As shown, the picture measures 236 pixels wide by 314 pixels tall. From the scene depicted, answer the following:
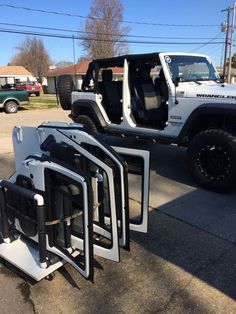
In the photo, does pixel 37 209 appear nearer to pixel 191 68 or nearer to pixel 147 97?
pixel 147 97

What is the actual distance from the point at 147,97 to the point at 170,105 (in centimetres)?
83

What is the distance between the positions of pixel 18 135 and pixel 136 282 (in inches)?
71.7

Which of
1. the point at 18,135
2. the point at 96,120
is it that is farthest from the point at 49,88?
the point at 18,135

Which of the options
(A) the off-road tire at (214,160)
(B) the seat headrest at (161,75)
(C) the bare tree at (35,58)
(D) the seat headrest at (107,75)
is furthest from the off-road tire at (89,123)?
(C) the bare tree at (35,58)

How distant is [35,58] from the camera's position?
222 ft

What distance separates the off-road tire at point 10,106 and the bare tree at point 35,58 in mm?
52215

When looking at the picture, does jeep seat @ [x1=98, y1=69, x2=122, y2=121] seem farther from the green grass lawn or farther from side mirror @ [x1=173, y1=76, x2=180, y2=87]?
the green grass lawn

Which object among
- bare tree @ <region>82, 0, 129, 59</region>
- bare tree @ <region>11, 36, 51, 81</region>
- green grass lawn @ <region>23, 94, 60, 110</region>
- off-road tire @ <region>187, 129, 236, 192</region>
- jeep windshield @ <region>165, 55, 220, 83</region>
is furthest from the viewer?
bare tree @ <region>11, 36, 51, 81</region>

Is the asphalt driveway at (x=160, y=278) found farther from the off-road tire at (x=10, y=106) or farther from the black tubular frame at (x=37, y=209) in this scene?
the off-road tire at (x=10, y=106)

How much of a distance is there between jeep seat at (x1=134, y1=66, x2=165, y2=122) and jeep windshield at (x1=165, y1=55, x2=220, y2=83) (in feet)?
2.36

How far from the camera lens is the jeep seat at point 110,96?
267 inches

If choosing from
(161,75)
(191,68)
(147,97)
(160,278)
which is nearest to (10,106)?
(147,97)

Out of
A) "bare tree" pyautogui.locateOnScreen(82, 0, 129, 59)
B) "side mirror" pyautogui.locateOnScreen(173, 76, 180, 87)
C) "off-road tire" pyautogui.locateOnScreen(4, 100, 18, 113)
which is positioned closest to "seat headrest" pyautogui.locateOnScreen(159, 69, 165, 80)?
"side mirror" pyautogui.locateOnScreen(173, 76, 180, 87)

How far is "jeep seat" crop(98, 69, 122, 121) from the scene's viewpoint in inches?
267
